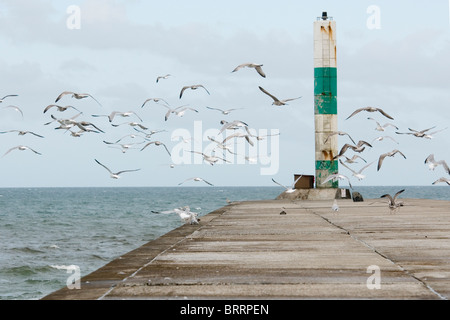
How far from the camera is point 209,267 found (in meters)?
10.5

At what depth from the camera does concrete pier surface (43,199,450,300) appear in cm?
825

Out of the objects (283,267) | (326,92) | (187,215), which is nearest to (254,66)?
(187,215)

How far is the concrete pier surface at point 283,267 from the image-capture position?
325 inches

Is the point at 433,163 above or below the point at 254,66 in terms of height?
below

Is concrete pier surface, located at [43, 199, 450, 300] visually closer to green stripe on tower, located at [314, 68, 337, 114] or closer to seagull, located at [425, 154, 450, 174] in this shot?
seagull, located at [425, 154, 450, 174]

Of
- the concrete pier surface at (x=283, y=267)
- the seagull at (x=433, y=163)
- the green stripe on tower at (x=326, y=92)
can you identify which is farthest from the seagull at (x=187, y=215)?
the green stripe on tower at (x=326, y=92)

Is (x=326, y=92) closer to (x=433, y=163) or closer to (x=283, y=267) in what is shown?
(x=433, y=163)

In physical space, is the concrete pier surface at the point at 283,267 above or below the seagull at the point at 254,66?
below

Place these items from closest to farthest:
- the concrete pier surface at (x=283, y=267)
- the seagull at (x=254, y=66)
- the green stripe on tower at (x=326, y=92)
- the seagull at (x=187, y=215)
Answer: the concrete pier surface at (x=283, y=267)
the seagull at (x=187, y=215)
the seagull at (x=254, y=66)
the green stripe on tower at (x=326, y=92)

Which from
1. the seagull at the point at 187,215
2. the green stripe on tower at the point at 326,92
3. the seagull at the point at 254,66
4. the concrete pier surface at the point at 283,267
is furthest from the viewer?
the green stripe on tower at the point at 326,92

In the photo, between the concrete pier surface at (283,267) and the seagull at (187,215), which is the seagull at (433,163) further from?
the seagull at (187,215)

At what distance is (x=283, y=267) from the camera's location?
34.0 feet

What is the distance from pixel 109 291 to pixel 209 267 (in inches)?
91.2
